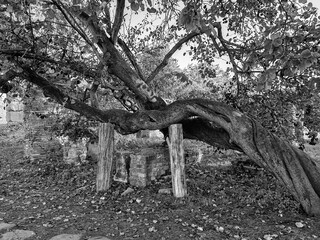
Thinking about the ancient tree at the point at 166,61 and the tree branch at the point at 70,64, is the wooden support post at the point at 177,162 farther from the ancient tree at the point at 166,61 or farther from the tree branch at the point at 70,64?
the tree branch at the point at 70,64

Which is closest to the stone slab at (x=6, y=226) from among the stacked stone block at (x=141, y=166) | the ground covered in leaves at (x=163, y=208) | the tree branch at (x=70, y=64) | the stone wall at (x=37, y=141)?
the ground covered in leaves at (x=163, y=208)

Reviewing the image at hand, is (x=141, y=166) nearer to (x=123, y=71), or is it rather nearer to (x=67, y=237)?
(x=123, y=71)

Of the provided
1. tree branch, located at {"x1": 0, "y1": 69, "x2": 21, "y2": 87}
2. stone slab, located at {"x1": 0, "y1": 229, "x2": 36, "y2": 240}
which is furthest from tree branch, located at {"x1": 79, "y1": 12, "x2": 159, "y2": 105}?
stone slab, located at {"x1": 0, "y1": 229, "x2": 36, "y2": 240}

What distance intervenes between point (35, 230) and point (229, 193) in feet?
11.9

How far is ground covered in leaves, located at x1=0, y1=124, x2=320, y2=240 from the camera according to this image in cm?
405

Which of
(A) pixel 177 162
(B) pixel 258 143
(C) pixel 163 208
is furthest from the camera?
(A) pixel 177 162

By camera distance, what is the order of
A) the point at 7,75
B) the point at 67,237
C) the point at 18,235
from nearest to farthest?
the point at 67,237, the point at 18,235, the point at 7,75

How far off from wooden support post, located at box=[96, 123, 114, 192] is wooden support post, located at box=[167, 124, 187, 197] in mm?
1514

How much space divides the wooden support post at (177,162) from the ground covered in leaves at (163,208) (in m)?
0.21

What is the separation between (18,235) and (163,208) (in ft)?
7.71

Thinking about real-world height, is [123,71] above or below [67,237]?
above

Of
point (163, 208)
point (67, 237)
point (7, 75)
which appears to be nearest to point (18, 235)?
point (67, 237)

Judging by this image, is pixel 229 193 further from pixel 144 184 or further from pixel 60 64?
pixel 60 64

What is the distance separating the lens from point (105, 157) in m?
6.30
